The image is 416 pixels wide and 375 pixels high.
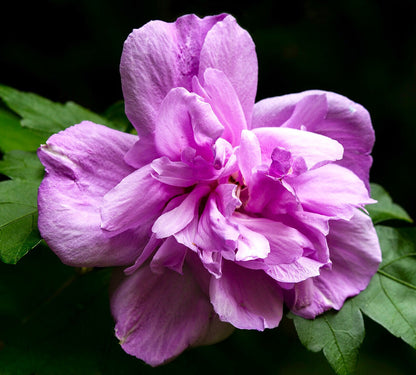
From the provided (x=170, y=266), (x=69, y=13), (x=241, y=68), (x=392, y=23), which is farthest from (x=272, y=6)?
(x=170, y=266)

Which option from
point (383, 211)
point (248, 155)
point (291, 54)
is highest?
point (248, 155)

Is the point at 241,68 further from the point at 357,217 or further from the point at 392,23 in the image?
the point at 392,23

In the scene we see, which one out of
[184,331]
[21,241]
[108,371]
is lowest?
[108,371]

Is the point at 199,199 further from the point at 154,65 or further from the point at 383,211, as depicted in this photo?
the point at 383,211

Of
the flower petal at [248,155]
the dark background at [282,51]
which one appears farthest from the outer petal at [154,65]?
the dark background at [282,51]

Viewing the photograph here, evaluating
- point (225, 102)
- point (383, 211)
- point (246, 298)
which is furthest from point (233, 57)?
point (383, 211)
